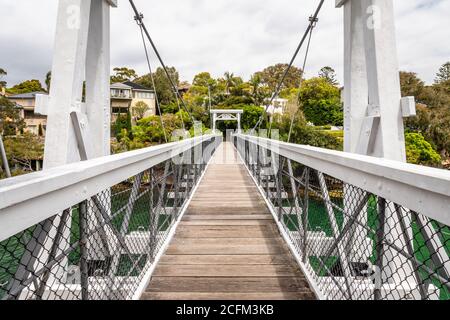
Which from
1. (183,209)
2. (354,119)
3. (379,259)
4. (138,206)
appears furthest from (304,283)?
(183,209)

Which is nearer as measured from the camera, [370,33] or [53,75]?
[53,75]

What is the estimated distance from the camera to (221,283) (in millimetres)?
1585

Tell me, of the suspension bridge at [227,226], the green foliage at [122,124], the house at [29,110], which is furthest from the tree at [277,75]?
the suspension bridge at [227,226]

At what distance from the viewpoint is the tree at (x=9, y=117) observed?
1570cm

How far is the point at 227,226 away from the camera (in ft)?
8.32

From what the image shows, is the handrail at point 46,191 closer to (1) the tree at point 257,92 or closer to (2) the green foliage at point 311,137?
(2) the green foliage at point 311,137

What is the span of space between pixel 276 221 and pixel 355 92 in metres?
1.16

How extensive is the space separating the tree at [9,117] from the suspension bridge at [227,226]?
55.6ft

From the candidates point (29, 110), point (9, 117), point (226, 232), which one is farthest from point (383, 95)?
point (29, 110)

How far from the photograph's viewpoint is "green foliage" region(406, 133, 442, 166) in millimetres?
17203

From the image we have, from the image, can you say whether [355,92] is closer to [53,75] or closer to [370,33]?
[370,33]

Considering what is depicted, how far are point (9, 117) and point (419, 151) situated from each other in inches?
872

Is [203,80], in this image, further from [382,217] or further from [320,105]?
[382,217]

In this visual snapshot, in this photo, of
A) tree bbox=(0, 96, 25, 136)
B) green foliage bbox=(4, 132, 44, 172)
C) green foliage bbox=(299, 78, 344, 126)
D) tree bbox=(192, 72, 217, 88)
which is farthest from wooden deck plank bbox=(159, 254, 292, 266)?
tree bbox=(192, 72, 217, 88)
